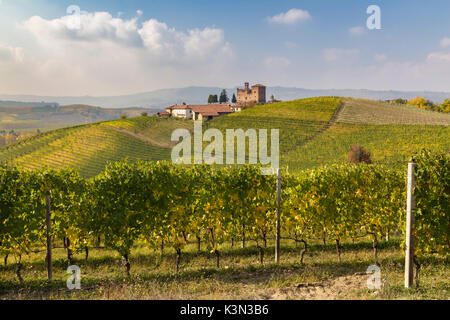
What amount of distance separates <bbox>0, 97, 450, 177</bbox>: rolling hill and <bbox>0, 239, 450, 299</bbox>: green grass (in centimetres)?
3529

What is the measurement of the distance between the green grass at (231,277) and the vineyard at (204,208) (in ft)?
0.47

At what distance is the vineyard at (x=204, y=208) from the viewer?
9312 mm

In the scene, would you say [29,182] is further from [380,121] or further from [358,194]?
[380,121]

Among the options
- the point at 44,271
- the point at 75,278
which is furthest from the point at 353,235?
the point at 44,271

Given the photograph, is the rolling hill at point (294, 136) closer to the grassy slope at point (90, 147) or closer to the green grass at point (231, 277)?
the grassy slope at point (90, 147)

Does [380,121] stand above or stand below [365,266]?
above

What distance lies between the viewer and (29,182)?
10727mm

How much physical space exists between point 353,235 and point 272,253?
141 inches

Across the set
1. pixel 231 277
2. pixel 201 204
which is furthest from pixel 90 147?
pixel 231 277

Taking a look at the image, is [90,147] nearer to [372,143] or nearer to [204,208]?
[372,143]

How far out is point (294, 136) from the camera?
65688 mm

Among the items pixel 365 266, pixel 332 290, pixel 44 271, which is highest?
pixel 332 290

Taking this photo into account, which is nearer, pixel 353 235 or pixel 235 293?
pixel 235 293

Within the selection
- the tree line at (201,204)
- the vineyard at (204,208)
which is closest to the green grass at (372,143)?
the tree line at (201,204)
